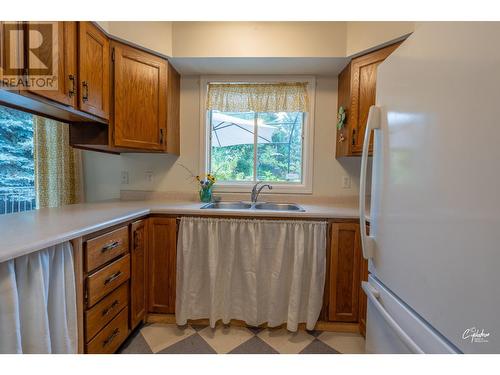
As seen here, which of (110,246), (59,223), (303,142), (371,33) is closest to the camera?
(59,223)

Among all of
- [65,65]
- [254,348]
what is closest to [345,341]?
[254,348]

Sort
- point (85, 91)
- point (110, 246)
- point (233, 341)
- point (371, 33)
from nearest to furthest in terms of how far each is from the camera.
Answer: point (110, 246), point (85, 91), point (233, 341), point (371, 33)

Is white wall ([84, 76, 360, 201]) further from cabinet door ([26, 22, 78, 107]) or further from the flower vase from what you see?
cabinet door ([26, 22, 78, 107])

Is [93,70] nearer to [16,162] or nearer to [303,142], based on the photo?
[16,162]

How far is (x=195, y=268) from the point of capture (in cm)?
161

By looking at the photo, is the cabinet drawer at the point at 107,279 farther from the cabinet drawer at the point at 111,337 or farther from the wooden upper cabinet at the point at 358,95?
the wooden upper cabinet at the point at 358,95

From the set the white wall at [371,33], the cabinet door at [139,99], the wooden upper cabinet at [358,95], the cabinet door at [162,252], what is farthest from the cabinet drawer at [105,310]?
the white wall at [371,33]

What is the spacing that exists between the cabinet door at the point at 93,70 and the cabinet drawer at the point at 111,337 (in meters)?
1.31

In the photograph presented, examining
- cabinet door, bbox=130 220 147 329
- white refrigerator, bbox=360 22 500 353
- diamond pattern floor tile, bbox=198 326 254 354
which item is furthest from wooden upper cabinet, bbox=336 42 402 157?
cabinet door, bbox=130 220 147 329

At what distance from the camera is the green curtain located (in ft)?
5.99

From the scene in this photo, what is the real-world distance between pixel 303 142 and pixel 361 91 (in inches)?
25.9

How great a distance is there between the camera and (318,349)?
1.45 meters

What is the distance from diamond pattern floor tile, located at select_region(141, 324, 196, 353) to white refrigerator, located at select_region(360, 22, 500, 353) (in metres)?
1.29

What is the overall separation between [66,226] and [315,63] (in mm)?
2071
